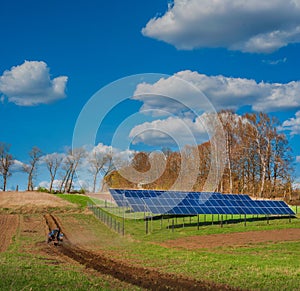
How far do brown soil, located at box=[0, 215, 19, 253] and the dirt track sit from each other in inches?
254

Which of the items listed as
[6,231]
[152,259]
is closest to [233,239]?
[152,259]

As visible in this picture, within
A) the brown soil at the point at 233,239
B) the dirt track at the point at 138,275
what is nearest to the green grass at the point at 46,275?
the dirt track at the point at 138,275

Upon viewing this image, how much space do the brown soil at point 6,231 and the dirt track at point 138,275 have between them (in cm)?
644

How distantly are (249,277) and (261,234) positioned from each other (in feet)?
67.1

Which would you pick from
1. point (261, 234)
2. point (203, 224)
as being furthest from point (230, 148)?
point (261, 234)

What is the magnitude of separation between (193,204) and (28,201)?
117ft

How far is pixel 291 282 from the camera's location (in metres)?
16.3

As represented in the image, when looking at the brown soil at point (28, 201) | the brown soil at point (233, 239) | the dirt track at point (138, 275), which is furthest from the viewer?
the brown soil at point (28, 201)

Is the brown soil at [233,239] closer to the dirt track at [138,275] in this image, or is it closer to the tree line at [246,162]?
the dirt track at [138,275]

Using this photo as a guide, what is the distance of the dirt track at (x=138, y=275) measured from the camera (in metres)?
15.4

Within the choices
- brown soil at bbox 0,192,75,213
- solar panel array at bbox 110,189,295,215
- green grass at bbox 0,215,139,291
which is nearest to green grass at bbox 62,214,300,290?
green grass at bbox 0,215,139,291

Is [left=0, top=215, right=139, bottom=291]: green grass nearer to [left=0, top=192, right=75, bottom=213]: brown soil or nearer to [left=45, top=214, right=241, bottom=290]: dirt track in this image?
[left=45, top=214, right=241, bottom=290]: dirt track

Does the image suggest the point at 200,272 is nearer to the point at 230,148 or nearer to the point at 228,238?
the point at 228,238

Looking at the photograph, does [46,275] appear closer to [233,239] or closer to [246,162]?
[233,239]
